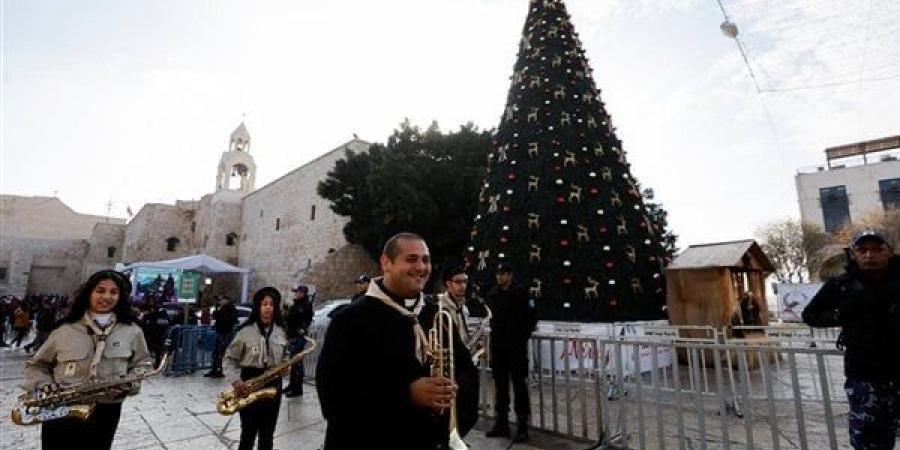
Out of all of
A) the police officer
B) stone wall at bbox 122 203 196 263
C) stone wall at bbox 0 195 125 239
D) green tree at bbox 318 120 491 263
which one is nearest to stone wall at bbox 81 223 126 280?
stone wall at bbox 122 203 196 263

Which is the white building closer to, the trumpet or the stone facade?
the trumpet

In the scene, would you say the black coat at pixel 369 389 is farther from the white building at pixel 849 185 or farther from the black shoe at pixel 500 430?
the white building at pixel 849 185

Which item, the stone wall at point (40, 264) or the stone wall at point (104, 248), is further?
the stone wall at point (104, 248)

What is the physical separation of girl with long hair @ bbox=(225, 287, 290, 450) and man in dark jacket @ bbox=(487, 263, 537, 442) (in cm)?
215

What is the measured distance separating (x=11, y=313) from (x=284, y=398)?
19.1 metres

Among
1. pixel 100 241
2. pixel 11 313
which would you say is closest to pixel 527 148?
pixel 11 313

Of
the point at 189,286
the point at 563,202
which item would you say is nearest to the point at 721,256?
the point at 563,202

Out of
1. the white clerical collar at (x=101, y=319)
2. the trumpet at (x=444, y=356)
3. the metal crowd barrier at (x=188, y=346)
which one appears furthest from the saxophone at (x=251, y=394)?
the metal crowd barrier at (x=188, y=346)

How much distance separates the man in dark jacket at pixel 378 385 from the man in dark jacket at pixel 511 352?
2.81m

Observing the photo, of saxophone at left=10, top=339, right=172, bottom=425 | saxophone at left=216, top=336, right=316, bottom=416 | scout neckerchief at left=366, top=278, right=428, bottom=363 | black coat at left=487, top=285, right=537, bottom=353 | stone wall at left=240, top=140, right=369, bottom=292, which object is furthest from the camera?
stone wall at left=240, top=140, right=369, bottom=292

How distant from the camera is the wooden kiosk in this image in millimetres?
8984

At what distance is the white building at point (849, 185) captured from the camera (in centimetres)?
3428

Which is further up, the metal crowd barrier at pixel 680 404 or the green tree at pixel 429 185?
the green tree at pixel 429 185

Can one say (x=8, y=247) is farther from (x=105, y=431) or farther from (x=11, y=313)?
(x=105, y=431)
